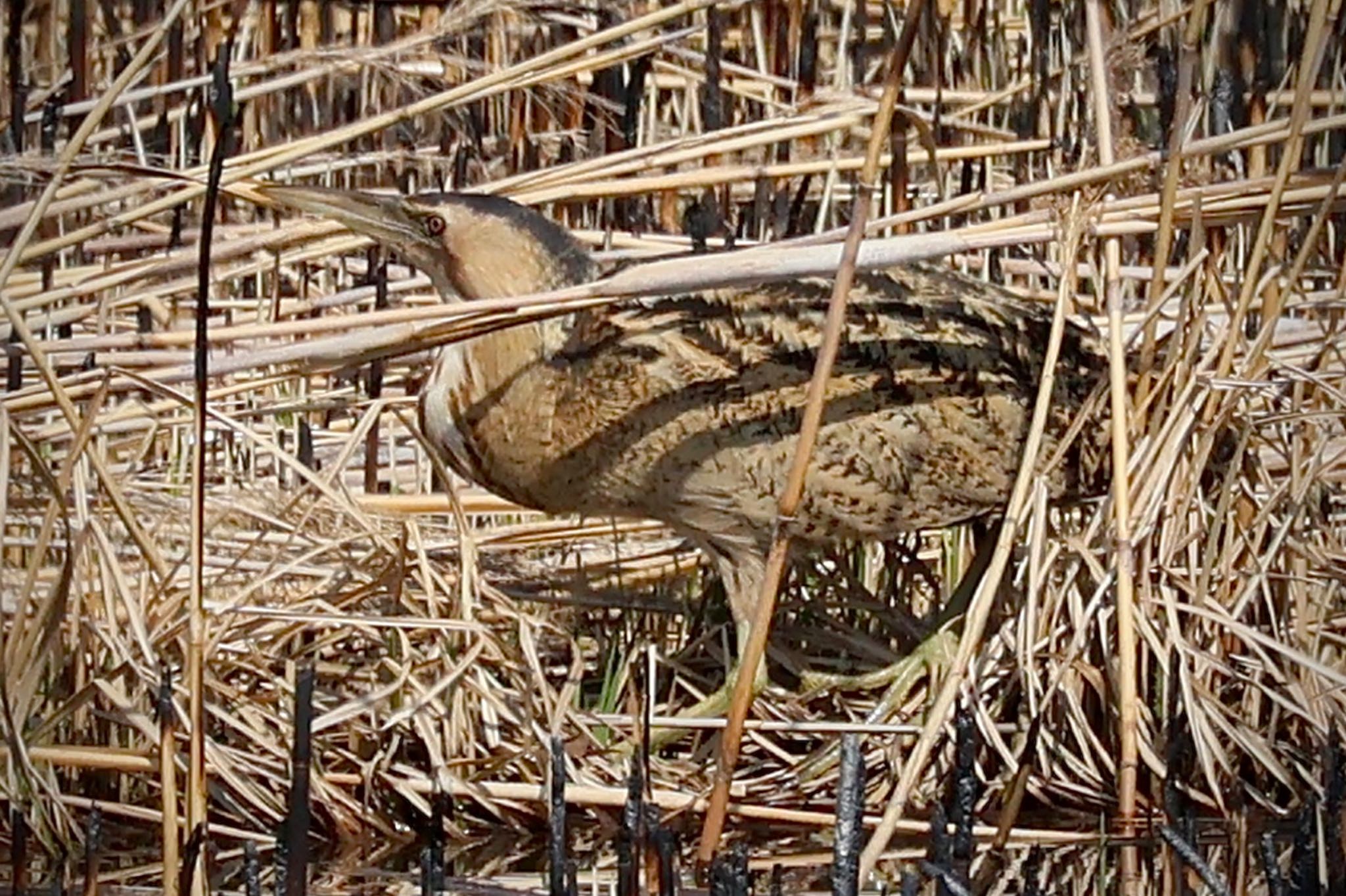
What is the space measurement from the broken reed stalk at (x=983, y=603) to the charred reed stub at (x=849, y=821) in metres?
0.20

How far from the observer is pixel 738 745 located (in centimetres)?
298

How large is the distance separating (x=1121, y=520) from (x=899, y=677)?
80 cm

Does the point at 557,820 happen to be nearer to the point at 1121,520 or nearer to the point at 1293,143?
the point at 1121,520

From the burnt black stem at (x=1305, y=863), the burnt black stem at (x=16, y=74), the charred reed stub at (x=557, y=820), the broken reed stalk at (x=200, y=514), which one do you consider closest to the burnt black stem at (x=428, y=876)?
the charred reed stub at (x=557, y=820)

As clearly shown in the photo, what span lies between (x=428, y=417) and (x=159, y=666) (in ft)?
2.51

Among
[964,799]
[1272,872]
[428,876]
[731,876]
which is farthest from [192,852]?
[1272,872]

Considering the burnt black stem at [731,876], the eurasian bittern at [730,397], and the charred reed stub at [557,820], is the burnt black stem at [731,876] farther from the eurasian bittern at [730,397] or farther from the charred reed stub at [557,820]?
the eurasian bittern at [730,397]

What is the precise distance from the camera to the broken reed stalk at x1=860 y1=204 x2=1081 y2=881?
3.17m

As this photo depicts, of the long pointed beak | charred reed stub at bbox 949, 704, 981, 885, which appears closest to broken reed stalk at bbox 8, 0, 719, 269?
the long pointed beak

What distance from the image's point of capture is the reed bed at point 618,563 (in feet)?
10.9

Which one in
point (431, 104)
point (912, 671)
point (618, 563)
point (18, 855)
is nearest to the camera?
point (18, 855)

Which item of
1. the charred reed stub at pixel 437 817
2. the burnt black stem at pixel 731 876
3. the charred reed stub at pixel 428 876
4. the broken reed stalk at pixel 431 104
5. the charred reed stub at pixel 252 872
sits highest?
the broken reed stalk at pixel 431 104

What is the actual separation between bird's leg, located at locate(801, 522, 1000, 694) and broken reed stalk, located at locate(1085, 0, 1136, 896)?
59cm

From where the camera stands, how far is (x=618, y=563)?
14.5 feet
